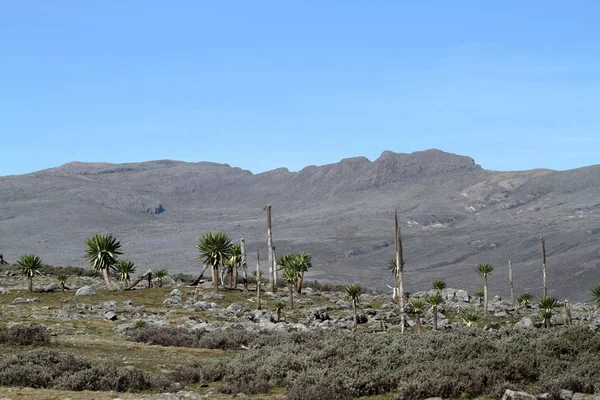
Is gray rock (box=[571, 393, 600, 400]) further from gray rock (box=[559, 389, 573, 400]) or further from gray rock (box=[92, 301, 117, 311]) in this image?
gray rock (box=[92, 301, 117, 311])

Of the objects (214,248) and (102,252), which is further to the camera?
(214,248)

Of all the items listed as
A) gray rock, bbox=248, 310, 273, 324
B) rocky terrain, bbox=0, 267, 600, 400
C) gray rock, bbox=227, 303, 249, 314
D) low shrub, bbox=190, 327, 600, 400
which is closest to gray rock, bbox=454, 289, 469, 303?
rocky terrain, bbox=0, 267, 600, 400

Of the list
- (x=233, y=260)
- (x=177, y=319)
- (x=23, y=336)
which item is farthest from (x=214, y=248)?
(x=23, y=336)

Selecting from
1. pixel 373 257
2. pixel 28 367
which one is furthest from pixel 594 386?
pixel 373 257

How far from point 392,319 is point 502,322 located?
7398mm

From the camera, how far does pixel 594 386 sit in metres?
16.6

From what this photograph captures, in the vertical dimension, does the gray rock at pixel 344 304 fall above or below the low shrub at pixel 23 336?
below

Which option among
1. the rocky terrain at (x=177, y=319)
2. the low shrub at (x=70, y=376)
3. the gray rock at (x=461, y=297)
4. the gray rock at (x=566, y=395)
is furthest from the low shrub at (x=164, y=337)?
the gray rock at (x=461, y=297)

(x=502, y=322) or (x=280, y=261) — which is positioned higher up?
(x=280, y=261)

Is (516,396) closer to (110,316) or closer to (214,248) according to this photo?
(110,316)

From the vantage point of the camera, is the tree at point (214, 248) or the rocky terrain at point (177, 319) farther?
the tree at point (214, 248)

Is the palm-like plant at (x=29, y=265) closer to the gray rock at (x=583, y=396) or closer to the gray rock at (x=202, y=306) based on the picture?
the gray rock at (x=202, y=306)

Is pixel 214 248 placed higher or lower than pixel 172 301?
higher

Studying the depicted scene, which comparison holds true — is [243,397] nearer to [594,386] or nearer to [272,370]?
[272,370]
